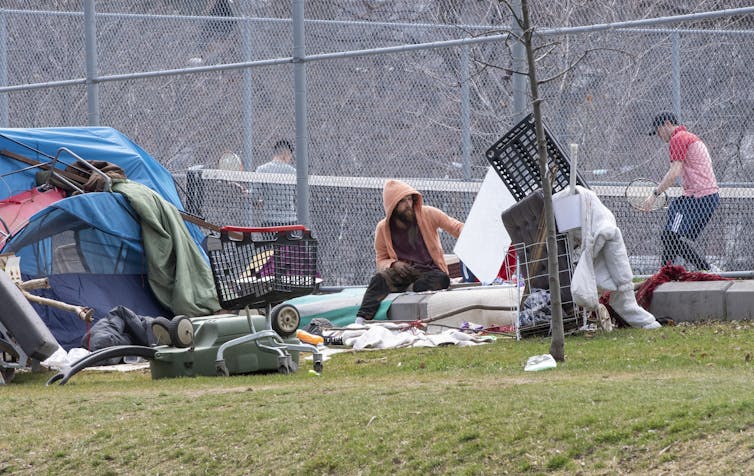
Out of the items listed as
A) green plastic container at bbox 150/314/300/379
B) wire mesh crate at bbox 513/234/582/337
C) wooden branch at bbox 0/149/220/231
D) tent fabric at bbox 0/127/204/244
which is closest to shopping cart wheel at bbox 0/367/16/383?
green plastic container at bbox 150/314/300/379

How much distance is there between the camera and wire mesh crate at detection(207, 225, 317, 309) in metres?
8.52

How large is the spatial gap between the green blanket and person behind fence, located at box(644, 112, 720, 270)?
3898 millimetres

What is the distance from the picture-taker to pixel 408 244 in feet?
38.5


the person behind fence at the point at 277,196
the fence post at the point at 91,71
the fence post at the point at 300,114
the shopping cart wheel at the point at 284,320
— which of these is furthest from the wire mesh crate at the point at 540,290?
the fence post at the point at 91,71

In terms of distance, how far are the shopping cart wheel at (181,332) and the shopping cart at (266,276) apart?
10.0 inches

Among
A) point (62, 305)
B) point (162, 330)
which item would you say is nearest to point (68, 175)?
point (62, 305)

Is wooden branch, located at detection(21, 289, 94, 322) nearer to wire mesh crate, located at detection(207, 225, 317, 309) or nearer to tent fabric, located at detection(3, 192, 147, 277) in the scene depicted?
tent fabric, located at detection(3, 192, 147, 277)

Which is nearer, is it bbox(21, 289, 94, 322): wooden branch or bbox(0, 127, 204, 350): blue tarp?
bbox(21, 289, 94, 322): wooden branch

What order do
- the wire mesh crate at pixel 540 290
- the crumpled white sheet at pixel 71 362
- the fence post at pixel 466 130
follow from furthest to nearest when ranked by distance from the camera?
1. the fence post at pixel 466 130
2. the wire mesh crate at pixel 540 290
3. the crumpled white sheet at pixel 71 362

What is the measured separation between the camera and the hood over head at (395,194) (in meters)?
11.5

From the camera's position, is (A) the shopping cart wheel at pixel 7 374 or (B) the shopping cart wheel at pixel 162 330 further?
(A) the shopping cart wheel at pixel 7 374

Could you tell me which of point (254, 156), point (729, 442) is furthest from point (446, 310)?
point (729, 442)

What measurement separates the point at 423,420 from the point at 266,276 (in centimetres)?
300

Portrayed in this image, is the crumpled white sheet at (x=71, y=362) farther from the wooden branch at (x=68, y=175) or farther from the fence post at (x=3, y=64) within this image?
the fence post at (x=3, y=64)
